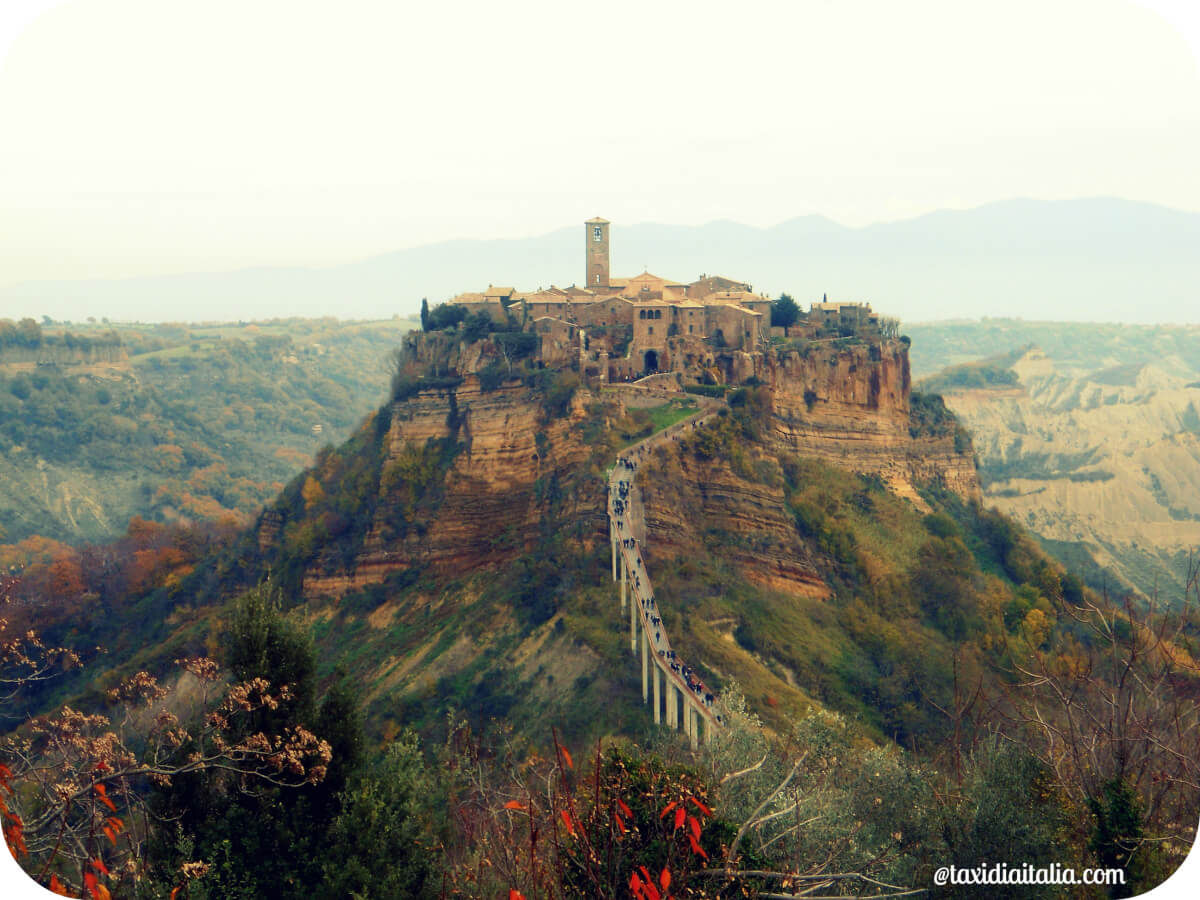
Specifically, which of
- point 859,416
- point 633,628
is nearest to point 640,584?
point 633,628

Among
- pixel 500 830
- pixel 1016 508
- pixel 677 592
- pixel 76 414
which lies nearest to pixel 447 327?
pixel 677 592

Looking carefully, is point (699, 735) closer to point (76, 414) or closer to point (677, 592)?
point (677, 592)

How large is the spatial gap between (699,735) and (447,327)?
32770 mm

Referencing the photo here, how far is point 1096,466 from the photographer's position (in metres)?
119

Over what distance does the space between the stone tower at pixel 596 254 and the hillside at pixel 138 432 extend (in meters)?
53.5

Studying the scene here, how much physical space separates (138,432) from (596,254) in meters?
86.0

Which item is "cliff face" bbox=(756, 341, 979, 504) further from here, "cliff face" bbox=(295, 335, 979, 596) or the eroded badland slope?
the eroded badland slope

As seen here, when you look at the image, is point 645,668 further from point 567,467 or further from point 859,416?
point 859,416

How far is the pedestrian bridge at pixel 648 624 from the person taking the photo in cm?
3250

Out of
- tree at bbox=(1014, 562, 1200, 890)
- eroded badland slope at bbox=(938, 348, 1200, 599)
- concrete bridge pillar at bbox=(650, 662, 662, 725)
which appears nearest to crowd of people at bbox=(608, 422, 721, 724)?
concrete bridge pillar at bbox=(650, 662, 662, 725)

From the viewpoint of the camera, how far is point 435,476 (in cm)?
5212

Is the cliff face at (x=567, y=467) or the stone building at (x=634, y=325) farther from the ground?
the stone building at (x=634, y=325)

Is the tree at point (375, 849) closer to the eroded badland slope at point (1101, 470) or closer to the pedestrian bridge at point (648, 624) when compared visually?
the pedestrian bridge at point (648, 624)

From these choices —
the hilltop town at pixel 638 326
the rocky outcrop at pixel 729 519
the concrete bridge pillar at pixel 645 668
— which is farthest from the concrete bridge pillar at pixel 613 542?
the hilltop town at pixel 638 326
